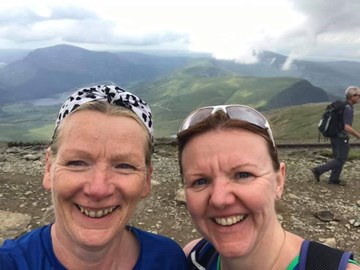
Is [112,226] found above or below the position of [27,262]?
above

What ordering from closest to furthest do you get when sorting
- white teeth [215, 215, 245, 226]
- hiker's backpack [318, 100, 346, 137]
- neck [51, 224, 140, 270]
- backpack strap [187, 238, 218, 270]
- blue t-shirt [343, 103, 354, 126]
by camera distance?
white teeth [215, 215, 245, 226]
neck [51, 224, 140, 270]
backpack strap [187, 238, 218, 270]
blue t-shirt [343, 103, 354, 126]
hiker's backpack [318, 100, 346, 137]

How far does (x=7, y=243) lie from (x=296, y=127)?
126714mm

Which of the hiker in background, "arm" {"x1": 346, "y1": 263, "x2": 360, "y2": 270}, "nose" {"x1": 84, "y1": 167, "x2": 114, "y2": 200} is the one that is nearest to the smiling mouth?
"nose" {"x1": 84, "y1": 167, "x2": 114, "y2": 200}

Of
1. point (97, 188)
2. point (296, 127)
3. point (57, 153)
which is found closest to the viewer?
point (97, 188)

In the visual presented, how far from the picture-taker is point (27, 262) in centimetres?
290

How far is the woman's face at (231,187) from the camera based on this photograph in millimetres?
2918

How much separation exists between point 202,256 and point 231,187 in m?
1.06

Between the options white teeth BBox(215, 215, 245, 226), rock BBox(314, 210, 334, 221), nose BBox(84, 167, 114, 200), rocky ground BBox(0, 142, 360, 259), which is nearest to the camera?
nose BBox(84, 167, 114, 200)

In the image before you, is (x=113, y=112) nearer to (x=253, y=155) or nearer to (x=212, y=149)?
(x=212, y=149)

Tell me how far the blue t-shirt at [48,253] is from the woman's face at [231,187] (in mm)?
589

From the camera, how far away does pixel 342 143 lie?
45.2 feet

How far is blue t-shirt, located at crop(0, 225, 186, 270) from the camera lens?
2.87 metres

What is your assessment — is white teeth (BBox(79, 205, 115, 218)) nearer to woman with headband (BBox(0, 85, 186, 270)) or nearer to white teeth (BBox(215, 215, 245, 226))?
woman with headband (BBox(0, 85, 186, 270))

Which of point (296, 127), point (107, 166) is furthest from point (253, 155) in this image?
point (296, 127)
